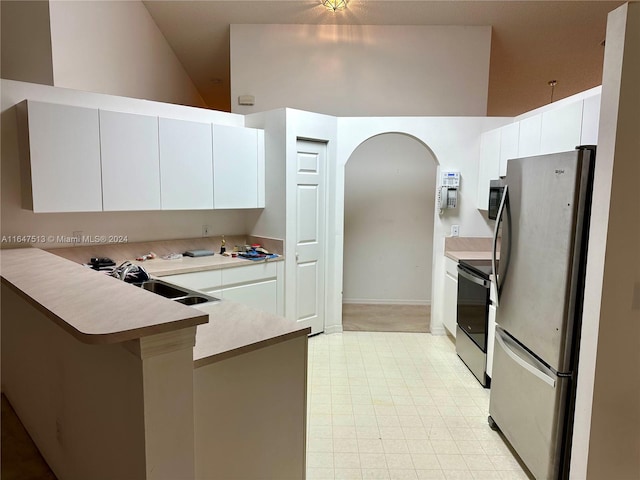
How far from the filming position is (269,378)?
162cm

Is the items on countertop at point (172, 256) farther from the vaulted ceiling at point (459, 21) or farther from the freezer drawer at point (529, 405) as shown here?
the freezer drawer at point (529, 405)

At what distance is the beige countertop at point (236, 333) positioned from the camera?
1.46 m

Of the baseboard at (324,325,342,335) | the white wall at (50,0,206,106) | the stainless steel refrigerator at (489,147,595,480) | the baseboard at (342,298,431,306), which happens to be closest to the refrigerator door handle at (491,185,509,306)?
the stainless steel refrigerator at (489,147,595,480)

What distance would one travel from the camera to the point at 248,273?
3.72m

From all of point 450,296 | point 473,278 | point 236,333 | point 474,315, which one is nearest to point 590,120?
point 473,278

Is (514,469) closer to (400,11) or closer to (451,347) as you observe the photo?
(451,347)

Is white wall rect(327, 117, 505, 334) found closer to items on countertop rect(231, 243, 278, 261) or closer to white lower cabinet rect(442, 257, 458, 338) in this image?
white lower cabinet rect(442, 257, 458, 338)

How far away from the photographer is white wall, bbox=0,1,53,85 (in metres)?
2.87

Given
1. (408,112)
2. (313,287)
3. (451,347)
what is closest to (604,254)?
(451,347)

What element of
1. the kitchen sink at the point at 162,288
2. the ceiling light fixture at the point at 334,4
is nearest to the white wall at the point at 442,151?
the ceiling light fixture at the point at 334,4

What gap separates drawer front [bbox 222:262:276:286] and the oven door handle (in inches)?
68.0

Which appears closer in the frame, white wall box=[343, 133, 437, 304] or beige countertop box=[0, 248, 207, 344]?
beige countertop box=[0, 248, 207, 344]

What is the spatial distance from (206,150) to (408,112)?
8.07 ft

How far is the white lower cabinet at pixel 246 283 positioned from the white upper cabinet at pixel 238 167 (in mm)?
657
